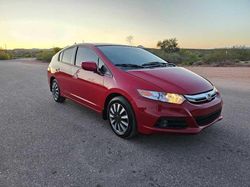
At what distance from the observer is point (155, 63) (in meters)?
4.62

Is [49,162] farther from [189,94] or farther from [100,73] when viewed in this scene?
[189,94]

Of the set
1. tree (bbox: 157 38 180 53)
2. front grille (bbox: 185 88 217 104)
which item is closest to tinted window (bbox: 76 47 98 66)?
front grille (bbox: 185 88 217 104)

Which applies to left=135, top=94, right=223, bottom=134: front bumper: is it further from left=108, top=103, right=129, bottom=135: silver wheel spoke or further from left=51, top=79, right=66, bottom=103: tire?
left=51, top=79, right=66, bottom=103: tire

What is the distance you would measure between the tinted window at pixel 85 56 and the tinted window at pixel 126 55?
8.2 inches

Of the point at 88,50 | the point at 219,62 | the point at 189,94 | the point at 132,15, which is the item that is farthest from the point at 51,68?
the point at 219,62

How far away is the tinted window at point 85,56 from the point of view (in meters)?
4.50

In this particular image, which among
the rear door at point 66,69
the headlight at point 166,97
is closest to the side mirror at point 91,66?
the rear door at point 66,69

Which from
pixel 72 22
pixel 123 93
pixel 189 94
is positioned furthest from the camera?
pixel 72 22

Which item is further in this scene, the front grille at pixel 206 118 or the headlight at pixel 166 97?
the front grille at pixel 206 118

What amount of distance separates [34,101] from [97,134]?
310 cm

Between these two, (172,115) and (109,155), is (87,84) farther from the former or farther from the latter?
(172,115)

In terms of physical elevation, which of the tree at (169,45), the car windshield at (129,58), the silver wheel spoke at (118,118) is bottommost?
the silver wheel spoke at (118,118)

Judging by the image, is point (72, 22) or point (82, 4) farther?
point (72, 22)

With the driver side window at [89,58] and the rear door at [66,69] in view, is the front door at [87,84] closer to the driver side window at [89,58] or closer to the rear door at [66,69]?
the driver side window at [89,58]
